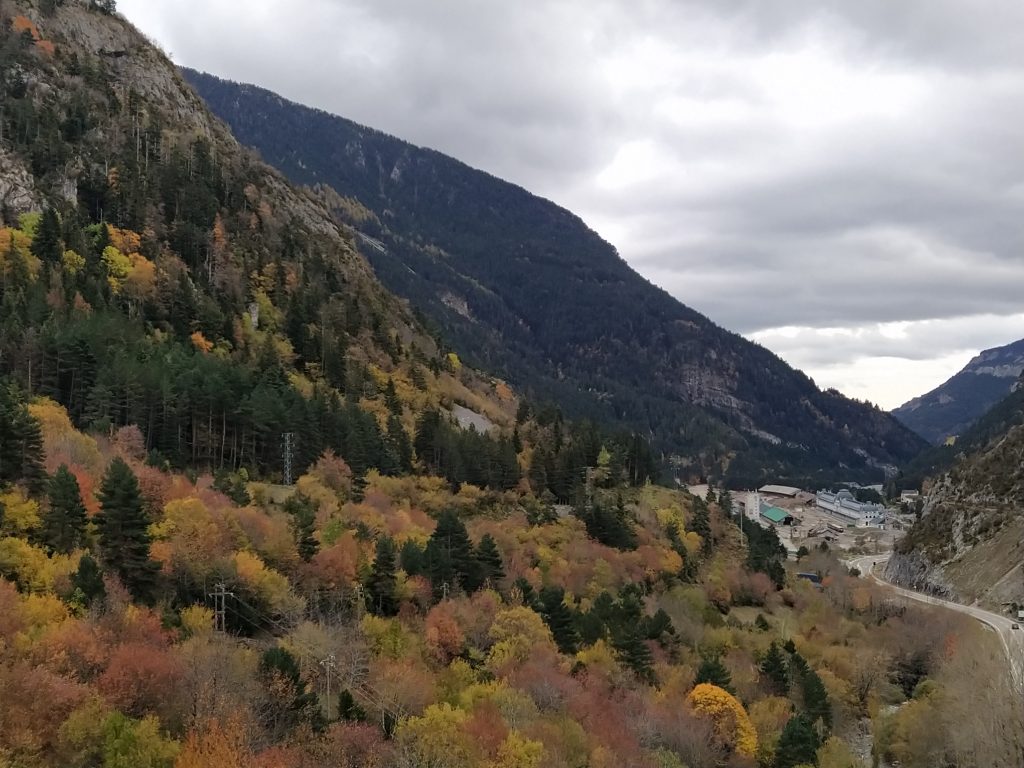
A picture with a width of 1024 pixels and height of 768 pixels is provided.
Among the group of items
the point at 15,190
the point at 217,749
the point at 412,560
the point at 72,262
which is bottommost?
the point at 217,749

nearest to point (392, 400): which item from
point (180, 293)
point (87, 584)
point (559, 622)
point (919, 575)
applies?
point (180, 293)

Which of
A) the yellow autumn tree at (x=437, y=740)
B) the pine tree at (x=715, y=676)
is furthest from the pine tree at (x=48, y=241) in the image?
the pine tree at (x=715, y=676)

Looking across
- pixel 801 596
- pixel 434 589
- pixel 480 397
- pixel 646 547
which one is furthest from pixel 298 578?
pixel 480 397

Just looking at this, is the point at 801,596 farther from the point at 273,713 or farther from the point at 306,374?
the point at 273,713

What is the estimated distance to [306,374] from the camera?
10506 cm

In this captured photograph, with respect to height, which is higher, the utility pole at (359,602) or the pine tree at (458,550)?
the pine tree at (458,550)

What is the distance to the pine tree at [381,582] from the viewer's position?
57312mm

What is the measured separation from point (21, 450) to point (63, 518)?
9.38 meters

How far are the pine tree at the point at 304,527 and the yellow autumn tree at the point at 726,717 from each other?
1237 inches

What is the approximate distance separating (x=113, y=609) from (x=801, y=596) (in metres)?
87.3

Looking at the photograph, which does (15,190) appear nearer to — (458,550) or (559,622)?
(458,550)

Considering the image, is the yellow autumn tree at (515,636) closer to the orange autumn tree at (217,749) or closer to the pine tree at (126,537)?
the orange autumn tree at (217,749)

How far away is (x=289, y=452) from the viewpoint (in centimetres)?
7588

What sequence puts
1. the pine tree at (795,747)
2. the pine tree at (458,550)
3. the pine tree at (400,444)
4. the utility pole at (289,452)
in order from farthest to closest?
the pine tree at (400,444) < the utility pole at (289,452) < the pine tree at (458,550) < the pine tree at (795,747)
